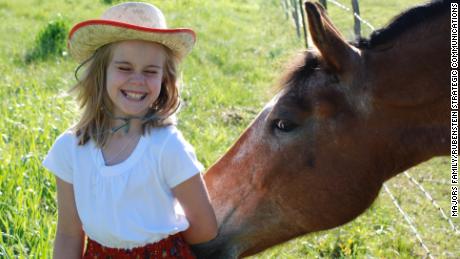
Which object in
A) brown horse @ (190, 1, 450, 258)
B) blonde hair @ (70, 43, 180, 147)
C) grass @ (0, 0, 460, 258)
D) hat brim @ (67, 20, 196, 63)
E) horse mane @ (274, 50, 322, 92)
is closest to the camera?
hat brim @ (67, 20, 196, 63)

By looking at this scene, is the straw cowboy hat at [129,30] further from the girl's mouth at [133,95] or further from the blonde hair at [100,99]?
the girl's mouth at [133,95]

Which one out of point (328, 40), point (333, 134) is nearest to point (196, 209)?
point (333, 134)

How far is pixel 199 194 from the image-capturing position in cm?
221

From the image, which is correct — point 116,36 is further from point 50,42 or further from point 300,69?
point 50,42

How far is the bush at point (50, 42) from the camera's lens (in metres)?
9.74

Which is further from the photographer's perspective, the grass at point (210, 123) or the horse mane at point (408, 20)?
the grass at point (210, 123)

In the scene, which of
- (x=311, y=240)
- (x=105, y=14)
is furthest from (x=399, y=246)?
(x=105, y=14)

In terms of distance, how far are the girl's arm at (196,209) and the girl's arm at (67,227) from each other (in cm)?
44

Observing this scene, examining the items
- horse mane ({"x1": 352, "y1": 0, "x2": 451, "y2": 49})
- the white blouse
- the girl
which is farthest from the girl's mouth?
horse mane ({"x1": 352, "y1": 0, "x2": 451, "y2": 49})

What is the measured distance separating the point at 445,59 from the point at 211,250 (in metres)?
1.26

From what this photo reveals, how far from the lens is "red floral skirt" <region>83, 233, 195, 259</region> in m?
2.21

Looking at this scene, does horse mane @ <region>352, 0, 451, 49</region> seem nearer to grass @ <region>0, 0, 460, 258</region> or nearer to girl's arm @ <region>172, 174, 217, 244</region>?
grass @ <region>0, 0, 460, 258</region>

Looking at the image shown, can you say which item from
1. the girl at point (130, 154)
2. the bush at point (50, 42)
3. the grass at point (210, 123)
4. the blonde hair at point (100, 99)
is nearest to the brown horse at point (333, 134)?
the grass at point (210, 123)

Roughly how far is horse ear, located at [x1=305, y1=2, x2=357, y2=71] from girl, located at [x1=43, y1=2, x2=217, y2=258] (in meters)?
0.49
